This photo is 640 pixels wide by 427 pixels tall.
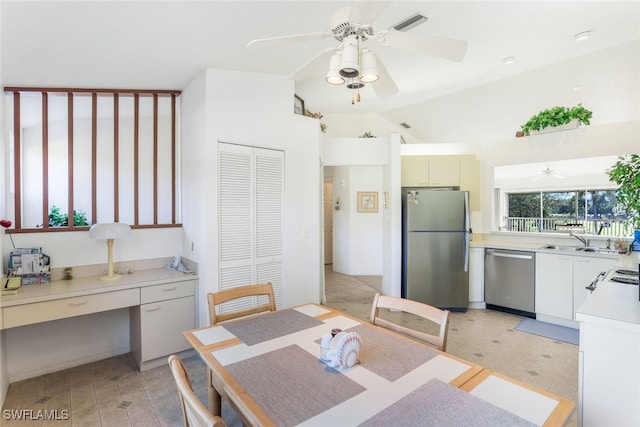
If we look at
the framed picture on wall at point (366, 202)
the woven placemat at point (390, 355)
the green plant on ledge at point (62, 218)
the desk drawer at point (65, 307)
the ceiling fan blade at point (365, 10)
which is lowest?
the desk drawer at point (65, 307)

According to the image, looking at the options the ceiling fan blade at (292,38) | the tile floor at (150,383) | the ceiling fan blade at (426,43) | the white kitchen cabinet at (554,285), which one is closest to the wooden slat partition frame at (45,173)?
the tile floor at (150,383)

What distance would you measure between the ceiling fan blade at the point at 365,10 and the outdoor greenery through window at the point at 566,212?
165 inches

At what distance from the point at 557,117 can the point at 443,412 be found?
4.25m

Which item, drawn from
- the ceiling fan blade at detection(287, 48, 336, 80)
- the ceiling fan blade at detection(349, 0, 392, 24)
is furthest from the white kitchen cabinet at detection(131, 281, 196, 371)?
the ceiling fan blade at detection(349, 0, 392, 24)

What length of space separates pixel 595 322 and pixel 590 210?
417 cm

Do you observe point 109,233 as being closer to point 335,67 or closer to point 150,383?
point 150,383

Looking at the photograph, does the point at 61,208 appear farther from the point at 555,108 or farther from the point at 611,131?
the point at 611,131

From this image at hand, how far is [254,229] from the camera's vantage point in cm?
316

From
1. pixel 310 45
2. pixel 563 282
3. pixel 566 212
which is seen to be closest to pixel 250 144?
pixel 310 45

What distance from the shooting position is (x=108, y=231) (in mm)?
2676

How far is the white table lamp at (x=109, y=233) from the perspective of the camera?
2.65 meters

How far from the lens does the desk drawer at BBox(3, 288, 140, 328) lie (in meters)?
2.20

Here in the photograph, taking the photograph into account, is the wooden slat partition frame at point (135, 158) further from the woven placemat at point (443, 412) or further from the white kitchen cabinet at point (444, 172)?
the white kitchen cabinet at point (444, 172)

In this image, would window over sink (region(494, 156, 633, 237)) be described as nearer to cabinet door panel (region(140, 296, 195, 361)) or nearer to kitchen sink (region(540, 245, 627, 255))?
kitchen sink (region(540, 245, 627, 255))
